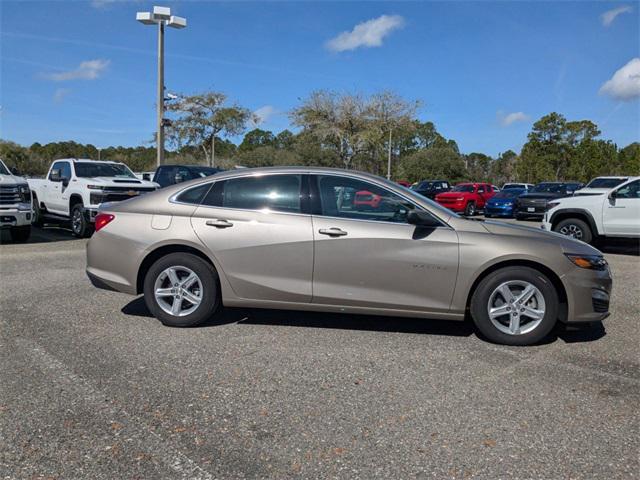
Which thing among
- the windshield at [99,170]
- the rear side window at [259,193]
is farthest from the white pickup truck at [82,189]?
the rear side window at [259,193]

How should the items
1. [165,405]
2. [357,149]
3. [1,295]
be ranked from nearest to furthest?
[165,405] < [1,295] < [357,149]

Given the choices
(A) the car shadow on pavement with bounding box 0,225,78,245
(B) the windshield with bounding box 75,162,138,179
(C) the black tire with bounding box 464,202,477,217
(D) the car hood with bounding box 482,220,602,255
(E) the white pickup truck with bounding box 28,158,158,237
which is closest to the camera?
(D) the car hood with bounding box 482,220,602,255

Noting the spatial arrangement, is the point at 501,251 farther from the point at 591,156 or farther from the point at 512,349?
the point at 591,156

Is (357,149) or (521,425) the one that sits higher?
(357,149)

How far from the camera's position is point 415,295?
16.1 feet

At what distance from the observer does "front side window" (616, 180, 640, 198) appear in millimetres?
11070

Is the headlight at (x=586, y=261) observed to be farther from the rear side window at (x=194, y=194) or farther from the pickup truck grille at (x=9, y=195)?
the pickup truck grille at (x=9, y=195)

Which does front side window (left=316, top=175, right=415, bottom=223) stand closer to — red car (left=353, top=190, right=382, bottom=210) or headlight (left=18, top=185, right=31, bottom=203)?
red car (left=353, top=190, right=382, bottom=210)

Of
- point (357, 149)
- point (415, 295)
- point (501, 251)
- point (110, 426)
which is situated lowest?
point (110, 426)

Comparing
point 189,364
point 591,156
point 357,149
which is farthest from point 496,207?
point 591,156

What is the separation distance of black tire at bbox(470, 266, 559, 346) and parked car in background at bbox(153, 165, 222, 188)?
12609 millimetres

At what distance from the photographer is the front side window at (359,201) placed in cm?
507

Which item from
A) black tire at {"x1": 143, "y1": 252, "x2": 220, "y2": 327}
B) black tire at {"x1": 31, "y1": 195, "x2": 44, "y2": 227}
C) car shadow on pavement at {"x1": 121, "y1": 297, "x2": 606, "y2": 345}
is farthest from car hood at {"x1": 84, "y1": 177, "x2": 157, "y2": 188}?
black tire at {"x1": 143, "y1": 252, "x2": 220, "y2": 327}

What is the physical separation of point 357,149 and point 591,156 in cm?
2073
